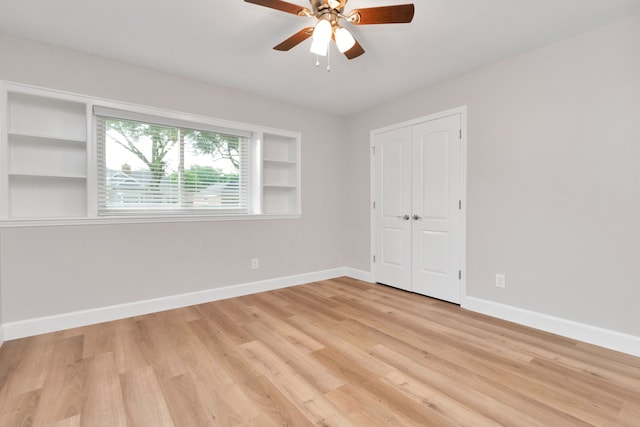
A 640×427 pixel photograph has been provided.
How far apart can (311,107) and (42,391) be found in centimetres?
390

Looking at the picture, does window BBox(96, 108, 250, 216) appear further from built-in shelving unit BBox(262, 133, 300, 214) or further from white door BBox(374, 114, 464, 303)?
white door BBox(374, 114, 464, 303)

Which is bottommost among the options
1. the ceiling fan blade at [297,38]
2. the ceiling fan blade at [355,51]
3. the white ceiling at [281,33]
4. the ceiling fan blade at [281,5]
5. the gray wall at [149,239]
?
the gray wall at [149,239]

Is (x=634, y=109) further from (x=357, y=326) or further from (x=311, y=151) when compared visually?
(x=311, y=151)

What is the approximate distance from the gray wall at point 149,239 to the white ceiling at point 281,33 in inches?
8.2

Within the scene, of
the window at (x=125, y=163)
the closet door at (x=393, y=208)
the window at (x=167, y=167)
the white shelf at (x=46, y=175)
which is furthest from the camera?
the closet door at (x=393, y=208)

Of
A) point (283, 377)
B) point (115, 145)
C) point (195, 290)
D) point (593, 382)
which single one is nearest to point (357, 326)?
point (283, 377)

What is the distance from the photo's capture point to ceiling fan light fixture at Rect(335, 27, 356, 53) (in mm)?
1966

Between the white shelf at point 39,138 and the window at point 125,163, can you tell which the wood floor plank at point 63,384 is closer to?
the window at point 125,163

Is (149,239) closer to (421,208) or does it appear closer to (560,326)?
(421,208)

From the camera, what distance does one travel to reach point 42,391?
174cm

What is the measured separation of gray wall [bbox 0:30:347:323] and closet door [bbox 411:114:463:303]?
1394 mm

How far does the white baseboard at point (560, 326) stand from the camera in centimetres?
220

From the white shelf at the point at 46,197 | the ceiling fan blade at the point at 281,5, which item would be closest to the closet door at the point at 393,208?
the ceiling fan blade at the point at 281,5

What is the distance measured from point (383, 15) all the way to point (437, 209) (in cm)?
221
